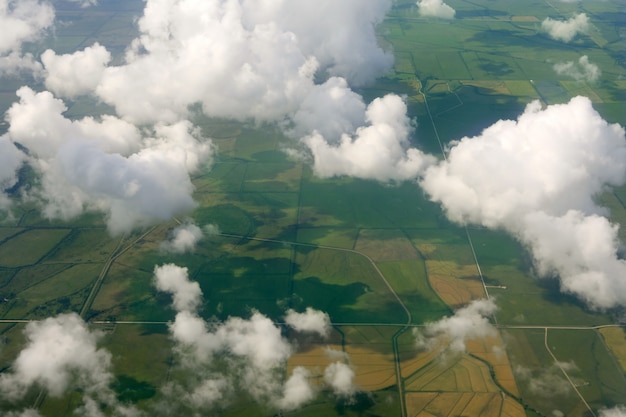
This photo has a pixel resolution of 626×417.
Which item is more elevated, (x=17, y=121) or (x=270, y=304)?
(x=17, y=121)

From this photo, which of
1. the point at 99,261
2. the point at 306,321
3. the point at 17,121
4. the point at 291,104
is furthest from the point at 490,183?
the point at 17,121

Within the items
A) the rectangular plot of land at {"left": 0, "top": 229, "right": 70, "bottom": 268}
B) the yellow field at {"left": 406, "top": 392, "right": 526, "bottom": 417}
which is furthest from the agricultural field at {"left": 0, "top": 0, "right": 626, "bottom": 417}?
the rectangular plot of land at {"left": 0, "top": 229, "right": 70, "bottom": 268}

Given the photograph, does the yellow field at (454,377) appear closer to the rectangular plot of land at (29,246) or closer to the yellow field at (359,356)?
the yellow field at (359,356)

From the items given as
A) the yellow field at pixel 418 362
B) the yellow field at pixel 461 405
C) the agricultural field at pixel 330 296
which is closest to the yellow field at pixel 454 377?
the agricultural field at pixel 330 296

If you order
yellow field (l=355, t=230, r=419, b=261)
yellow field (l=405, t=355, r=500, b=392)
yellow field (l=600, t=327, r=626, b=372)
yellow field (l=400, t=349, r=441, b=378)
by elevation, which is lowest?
yellow field (l=355, t=230, r=419, b=261)

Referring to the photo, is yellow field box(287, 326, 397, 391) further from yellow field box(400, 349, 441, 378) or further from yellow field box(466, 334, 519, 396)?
yellow field box(466, 334, 519, 396)

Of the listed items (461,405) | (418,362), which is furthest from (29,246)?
(461,405)

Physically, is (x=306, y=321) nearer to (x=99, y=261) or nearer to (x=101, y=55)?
(x=99, y=261)
